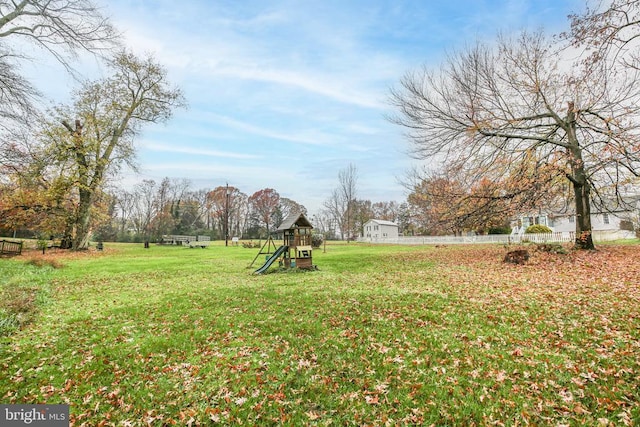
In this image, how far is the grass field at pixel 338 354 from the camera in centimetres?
331

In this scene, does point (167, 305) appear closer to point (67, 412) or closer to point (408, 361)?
point (67, 412)

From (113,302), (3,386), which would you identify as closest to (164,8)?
(113,302)

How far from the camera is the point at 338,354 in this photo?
4.62m

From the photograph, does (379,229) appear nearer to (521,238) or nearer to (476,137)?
(521,238)

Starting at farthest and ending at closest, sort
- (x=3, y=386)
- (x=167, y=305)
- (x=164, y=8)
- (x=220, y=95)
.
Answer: (x=220, y=95), (x=164, y=8), (x=167, y=305), (x=3, y=386)

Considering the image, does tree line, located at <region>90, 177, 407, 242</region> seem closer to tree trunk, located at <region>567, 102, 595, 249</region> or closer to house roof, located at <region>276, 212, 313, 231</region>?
house roof, located at <region>276, 212, 313, 231</region>

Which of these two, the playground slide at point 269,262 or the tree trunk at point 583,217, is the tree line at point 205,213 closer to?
the playground slide at point 269,262

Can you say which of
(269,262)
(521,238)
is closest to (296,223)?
(269,262)

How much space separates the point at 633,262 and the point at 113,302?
1679 cm

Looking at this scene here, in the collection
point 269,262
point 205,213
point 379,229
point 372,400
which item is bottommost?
point 372,400

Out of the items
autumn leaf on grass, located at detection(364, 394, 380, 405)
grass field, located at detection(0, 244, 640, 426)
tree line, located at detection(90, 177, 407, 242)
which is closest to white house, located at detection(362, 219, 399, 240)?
tree line, located at detection(90, 177, 407, 242)

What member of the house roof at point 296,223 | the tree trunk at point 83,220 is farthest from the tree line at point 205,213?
the house roof at point 296,223

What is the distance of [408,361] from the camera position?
4.30 meters

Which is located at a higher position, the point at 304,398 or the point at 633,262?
the point at 633,262
